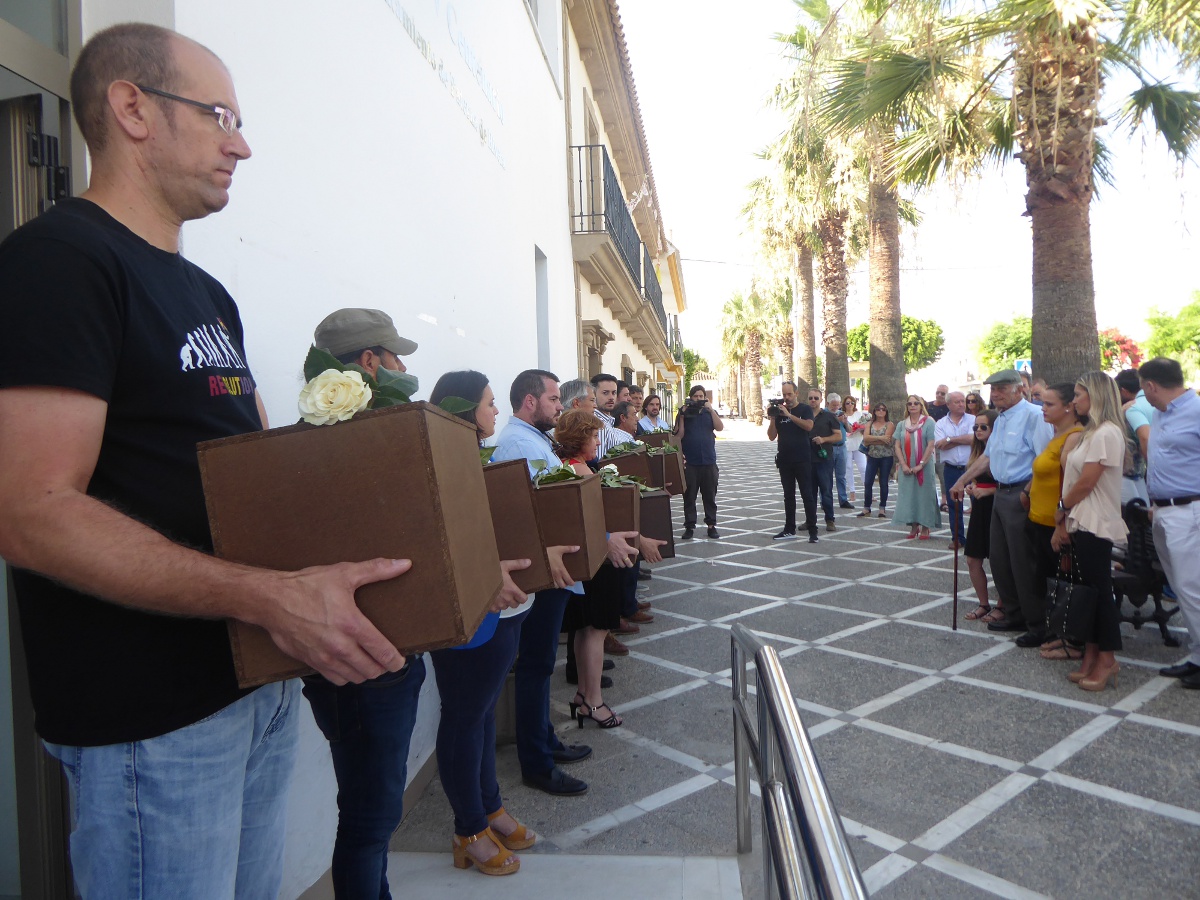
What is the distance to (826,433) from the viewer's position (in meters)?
10.8

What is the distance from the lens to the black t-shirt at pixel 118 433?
3.54ft

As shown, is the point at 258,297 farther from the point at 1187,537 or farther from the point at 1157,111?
the point at 1157,111

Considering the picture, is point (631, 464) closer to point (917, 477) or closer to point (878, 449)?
point (917, 477)

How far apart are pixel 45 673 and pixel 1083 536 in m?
5.11

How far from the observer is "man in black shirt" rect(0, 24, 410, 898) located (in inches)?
Result: 42.0

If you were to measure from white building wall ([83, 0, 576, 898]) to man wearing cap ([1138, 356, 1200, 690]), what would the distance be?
423cm

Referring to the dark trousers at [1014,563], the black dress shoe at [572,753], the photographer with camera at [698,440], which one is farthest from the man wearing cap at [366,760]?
the photographer with camera at [698,440]

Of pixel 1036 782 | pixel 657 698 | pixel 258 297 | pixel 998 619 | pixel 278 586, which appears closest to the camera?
pixel 278 586

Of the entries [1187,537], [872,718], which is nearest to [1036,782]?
[872,718]

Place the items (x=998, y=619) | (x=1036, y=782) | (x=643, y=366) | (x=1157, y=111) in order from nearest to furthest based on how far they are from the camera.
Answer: (x=1036, y=782) → (x=998, y=619) → (x=1157, y=111) → (x=643, y=366)

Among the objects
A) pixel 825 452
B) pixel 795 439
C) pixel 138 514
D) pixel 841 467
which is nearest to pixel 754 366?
pixel 841 467

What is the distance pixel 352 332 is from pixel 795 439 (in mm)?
8153

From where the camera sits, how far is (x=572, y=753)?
378cm

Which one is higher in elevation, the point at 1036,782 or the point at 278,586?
the point at 278,586
